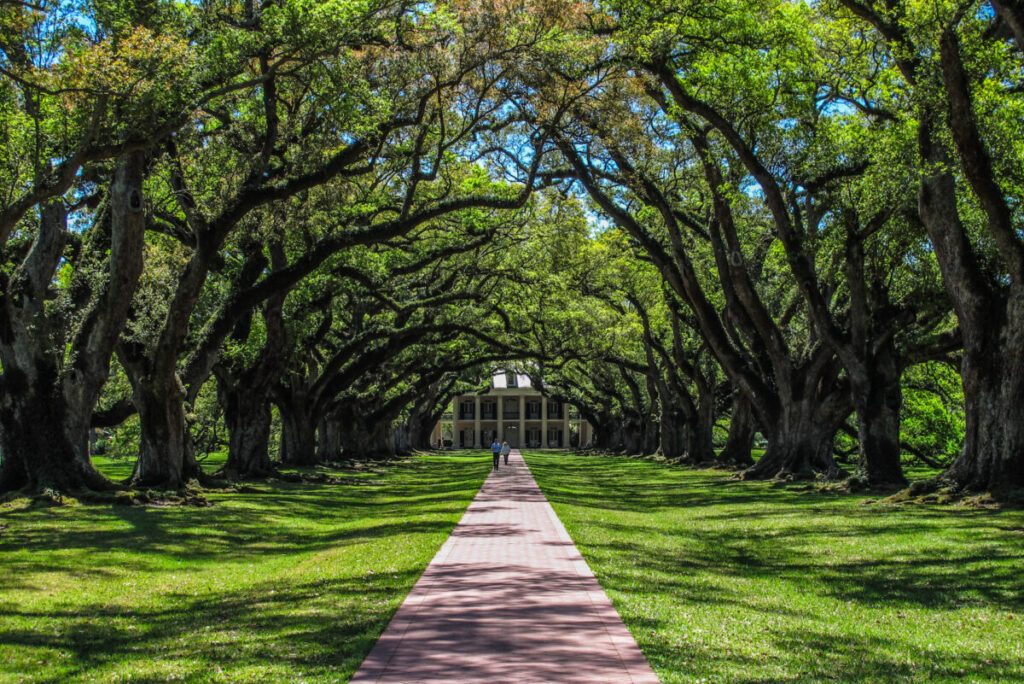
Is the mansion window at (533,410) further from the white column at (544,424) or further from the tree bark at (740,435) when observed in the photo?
the tree bark at (740,435)

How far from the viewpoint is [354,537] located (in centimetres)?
1577

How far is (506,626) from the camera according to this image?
7.56 metres

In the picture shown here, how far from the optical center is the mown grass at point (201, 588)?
22.7 ft

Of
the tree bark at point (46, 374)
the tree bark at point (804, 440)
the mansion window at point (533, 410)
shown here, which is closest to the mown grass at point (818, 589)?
the tree bark at point (804, 440)

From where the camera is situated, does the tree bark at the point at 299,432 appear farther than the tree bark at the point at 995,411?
Yes

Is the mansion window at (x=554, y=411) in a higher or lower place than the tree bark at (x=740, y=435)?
higher

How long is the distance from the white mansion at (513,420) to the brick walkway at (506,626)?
102324 mm

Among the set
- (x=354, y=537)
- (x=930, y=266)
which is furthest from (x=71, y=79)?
(x=930, y=266)

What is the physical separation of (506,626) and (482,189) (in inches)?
745

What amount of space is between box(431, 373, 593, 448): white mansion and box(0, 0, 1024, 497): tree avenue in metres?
82.2

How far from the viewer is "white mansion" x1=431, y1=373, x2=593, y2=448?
4535 inches

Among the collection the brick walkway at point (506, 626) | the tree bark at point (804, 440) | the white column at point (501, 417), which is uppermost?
the white column at point (501, 417)

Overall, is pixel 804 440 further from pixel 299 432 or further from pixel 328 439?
pixel 328 439

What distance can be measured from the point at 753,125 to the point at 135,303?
14.6 metres
